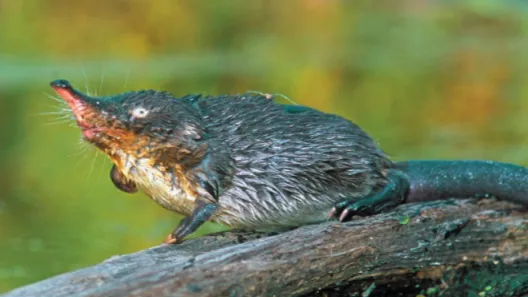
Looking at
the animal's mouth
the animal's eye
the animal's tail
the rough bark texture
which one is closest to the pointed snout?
the animal's mouth

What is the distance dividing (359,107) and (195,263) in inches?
333

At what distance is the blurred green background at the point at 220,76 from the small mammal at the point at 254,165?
0.28 meters

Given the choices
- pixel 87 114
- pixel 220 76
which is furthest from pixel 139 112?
pixel 220 76

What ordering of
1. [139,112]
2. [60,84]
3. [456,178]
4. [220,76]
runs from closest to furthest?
[60,84] < [139,112] < [456,178] < [220,76]

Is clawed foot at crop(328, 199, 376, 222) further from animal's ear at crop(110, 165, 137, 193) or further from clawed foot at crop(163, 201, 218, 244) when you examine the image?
animal's ear at crop(110, 165, 137, 193)

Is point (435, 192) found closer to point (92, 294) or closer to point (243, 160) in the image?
point (243, 160)

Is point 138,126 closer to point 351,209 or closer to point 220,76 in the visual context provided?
point 351,209

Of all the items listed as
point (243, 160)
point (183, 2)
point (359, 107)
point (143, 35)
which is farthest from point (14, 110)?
point (183, 2)

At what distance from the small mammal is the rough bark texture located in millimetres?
111

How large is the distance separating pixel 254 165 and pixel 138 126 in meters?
0.53

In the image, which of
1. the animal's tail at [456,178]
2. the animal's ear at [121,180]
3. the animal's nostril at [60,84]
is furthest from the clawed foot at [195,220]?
the animal's tail at [456,178]

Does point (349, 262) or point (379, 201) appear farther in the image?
point (379, 201)

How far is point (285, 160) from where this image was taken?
4.55 metres

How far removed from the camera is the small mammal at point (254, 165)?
4391 millimetres
